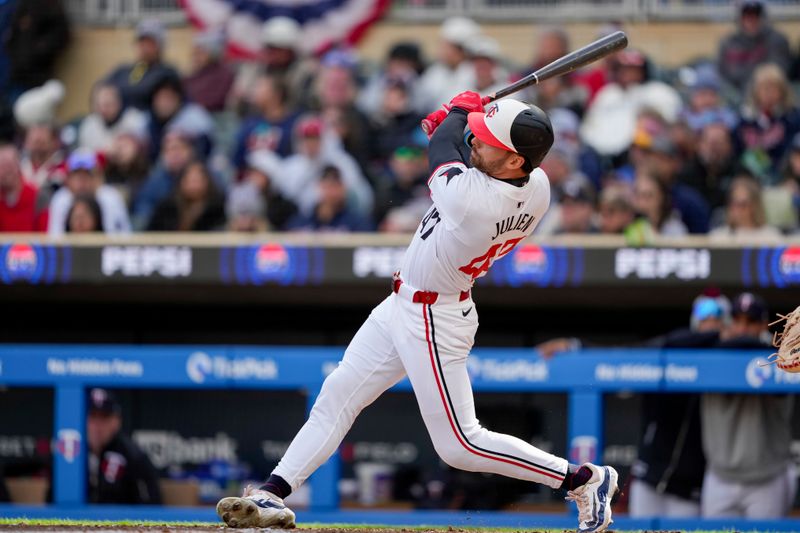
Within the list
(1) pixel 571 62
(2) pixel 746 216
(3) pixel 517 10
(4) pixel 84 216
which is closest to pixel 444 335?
(1) pixel 571 62

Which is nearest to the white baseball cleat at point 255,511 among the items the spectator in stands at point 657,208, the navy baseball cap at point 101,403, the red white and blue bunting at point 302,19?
the navy baseball cap at point 101,403

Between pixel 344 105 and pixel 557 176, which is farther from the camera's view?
pixel 344 105

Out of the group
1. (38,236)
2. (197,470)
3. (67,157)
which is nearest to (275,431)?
(197,470)

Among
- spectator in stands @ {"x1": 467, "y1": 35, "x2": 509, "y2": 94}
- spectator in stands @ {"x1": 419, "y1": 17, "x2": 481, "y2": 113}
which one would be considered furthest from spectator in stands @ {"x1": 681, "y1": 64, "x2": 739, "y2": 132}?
spectator in stands @ {"x1": 419, "y1": 17, "x2": 481, "y2": 113}

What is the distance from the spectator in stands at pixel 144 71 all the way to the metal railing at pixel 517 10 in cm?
56

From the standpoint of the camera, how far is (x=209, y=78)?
29.6 ft

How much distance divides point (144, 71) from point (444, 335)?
5.58 meters

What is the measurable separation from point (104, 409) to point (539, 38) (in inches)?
159

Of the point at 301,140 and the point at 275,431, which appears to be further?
the point at 301,140

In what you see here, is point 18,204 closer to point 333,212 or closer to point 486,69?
point 333,212

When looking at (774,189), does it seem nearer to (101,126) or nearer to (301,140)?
(301,140)

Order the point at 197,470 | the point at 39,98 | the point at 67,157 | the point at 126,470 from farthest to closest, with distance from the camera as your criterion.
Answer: the point at 39,98
the point at 67,157
the point at 197,470
the point at 126,470

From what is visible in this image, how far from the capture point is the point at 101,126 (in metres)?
8.88

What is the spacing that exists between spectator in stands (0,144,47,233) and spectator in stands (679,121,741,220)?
3960 millimetres
